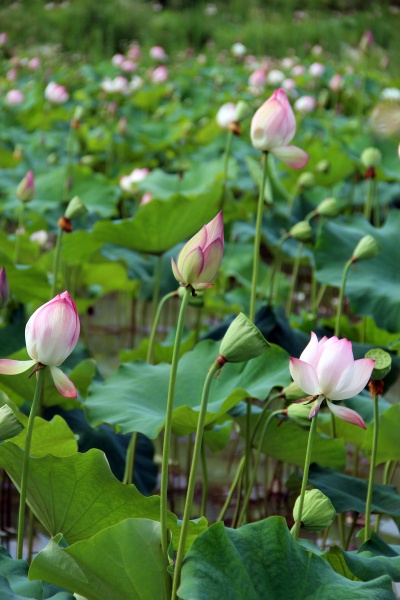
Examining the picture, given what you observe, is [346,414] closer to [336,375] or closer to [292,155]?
[336,375]

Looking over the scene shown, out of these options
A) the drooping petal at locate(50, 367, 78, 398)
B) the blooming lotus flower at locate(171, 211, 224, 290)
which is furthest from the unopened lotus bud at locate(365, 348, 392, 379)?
the drooping petal at locate(50, 367, 78, 398)

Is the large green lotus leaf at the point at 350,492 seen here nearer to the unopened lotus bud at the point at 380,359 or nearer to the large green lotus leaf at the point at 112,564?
the unopened lotus bud at the point at 380,359

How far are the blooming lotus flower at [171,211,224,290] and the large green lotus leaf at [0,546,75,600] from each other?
11.7 inches

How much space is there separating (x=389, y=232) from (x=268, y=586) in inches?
44.4

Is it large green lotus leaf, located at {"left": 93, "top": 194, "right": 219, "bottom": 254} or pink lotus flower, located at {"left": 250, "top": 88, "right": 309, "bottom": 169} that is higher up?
pink lotus flower, located at {"left": 250, "top": 88, "right": 309, "bottom": 169}

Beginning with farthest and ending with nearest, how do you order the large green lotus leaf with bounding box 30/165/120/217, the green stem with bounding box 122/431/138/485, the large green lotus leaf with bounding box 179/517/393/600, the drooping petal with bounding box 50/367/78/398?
the large green lotus leaf with bounding box 30/165/120/217, the green stem with bounding box 122/431/138/485, the drooping petal with bounding box 50/367/78/398, the large green lotus leaf with bounding box 179/517/393/600

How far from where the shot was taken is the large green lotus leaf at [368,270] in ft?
5.25

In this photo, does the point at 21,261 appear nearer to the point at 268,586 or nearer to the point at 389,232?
the point at 389,232

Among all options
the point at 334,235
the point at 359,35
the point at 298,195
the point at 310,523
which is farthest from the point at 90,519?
the point at 359,35

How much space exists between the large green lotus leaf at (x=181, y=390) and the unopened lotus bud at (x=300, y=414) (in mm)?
74

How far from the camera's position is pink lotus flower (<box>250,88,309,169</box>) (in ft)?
4.16

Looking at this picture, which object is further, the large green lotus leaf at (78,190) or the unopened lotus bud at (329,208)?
the large green lotus leaf at (78,190)

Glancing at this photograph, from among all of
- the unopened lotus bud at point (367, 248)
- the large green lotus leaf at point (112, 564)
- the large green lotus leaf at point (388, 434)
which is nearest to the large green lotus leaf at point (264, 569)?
the large green lotus leaf at point (112, 564)

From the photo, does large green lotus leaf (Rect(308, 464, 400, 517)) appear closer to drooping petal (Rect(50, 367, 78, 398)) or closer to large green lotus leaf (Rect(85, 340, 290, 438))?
large green lotus leaf (Rect(85, 340, 290, 438))
